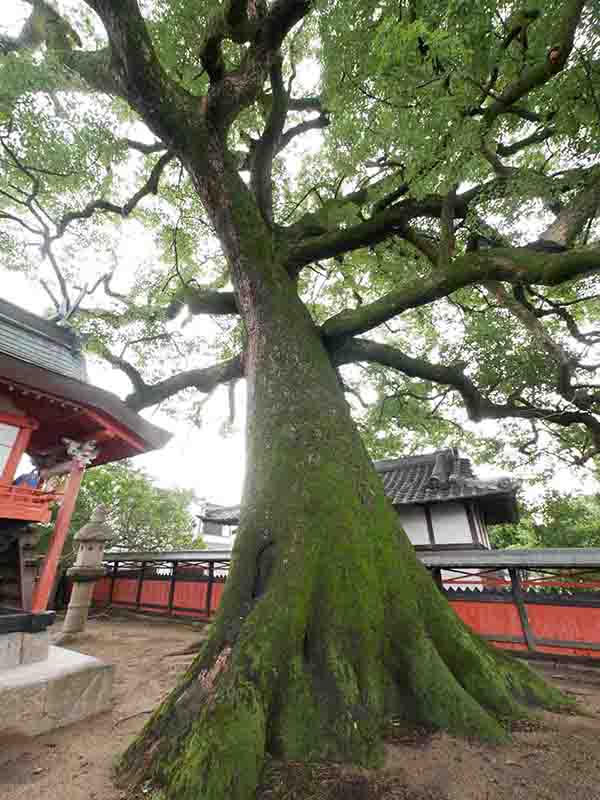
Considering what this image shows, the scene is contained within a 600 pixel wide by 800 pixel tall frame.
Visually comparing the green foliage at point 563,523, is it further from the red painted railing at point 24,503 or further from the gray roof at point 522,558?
the red painted railing at point 24,503

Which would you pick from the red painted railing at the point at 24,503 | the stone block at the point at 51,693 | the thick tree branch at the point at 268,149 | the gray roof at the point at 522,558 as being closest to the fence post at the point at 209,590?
the gray roof at the point at 522,558

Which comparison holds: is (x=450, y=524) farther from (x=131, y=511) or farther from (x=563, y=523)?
(x=131, y=511)

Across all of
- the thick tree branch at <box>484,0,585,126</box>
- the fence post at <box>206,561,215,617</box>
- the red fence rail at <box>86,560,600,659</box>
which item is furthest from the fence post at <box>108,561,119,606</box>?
the thick tree branch at <box>484,0,585,126</box>

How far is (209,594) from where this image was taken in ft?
29.7

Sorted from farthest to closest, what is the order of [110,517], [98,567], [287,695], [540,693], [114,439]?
[110,517], [98,567], [114,439], [540,693], [287,695]

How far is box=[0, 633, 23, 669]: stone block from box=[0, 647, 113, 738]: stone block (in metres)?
0.08

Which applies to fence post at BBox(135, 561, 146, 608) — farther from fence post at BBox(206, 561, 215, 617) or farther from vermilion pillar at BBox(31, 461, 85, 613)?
vermilion pillar at BBox(31, 461, 85, 613)

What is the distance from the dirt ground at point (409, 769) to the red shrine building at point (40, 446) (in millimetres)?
1402

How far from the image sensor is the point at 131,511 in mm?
12992

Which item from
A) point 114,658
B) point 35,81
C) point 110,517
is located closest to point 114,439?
point 114,658

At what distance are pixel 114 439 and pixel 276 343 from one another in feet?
9.01

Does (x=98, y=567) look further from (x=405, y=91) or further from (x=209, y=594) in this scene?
(x=405, y=91)

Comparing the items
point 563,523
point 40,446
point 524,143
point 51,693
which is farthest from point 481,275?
point 563,523

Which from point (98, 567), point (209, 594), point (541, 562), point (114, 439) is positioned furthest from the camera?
point (209, 594)
